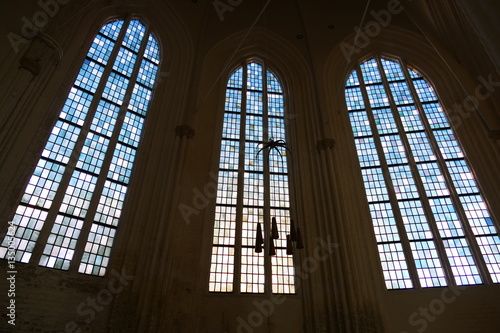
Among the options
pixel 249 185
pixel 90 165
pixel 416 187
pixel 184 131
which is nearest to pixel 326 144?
pixel 249 185

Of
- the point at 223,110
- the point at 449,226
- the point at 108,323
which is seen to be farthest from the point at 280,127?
the point at 108,323

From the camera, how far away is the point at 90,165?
1040cm

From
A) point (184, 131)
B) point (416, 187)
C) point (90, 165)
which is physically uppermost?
point (184, 131)

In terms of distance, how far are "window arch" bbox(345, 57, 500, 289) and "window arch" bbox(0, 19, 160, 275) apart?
800 cm

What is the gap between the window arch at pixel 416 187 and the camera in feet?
34.6

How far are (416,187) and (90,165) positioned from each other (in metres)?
10.3

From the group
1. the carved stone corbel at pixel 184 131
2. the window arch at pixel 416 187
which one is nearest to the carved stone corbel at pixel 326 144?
A: the window arch at pixel 416 187

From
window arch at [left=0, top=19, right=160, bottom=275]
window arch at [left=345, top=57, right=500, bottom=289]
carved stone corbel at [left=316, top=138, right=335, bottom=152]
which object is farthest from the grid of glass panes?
window arch at [left=0, top=19, right=160, bottom=275]

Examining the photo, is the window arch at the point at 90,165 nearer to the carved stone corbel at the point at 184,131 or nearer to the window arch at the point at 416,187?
the carved stone corbel at the point at 184,131

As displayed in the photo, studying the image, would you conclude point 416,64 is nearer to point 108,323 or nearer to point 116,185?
point 116,185

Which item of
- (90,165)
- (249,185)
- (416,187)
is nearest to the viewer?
(90,165)

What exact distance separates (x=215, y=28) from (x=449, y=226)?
1164cm

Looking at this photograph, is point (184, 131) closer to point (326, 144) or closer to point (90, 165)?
point (90, 165)

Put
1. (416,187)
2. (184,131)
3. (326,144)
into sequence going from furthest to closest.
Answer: (326,144) < (416,187) < (184,131)
